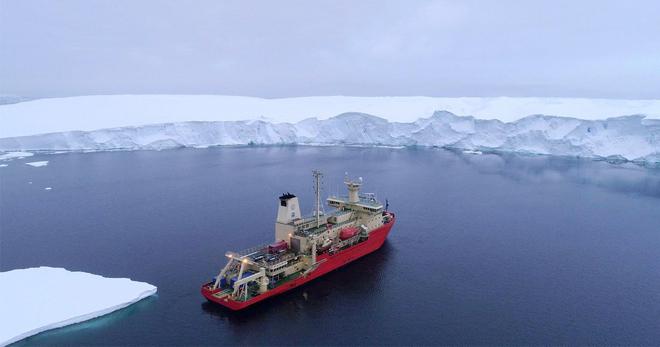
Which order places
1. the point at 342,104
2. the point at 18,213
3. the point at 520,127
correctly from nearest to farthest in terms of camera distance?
the point at 18,213, the point at 520,127, the point at 342,104

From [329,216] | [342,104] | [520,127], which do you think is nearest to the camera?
[329,216]

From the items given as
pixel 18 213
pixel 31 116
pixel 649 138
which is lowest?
pixel 18 213

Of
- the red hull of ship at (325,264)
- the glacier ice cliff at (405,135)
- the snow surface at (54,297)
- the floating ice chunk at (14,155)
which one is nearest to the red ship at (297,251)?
the red hull of ship at (325,264)

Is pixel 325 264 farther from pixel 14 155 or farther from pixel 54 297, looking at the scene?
pixel 14 155

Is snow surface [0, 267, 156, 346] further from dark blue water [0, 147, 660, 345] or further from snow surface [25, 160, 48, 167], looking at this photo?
snow surface [25, 160, 48, 167]

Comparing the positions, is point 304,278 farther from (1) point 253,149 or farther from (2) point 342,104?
(2) point 342,104

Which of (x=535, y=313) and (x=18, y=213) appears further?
(x=18, y=213)

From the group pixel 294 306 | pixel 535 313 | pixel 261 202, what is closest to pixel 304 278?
pixel 294 306

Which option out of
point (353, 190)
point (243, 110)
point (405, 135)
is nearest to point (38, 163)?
point (243, 110)
